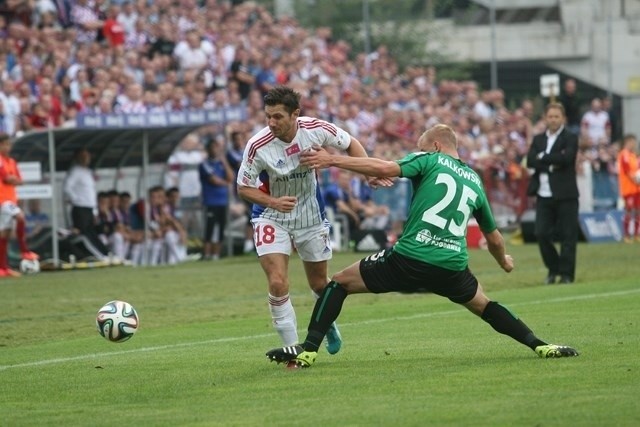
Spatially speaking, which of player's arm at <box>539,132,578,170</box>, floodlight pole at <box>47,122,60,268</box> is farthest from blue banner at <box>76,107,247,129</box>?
player's arm at <box>539,132,578,170</box>

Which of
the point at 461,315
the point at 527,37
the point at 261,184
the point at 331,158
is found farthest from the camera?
the point at 527,37

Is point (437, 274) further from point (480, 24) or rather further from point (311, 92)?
point (480, 24)

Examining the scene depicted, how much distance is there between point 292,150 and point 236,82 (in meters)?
20.1

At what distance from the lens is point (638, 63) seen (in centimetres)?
4081

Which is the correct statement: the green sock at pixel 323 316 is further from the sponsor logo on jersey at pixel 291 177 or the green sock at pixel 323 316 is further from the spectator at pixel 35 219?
the spectator at pixel 35 219

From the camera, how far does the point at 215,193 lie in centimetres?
2809

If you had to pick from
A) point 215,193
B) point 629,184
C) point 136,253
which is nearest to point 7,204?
point 136,253

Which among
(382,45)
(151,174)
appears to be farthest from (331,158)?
(382,45)

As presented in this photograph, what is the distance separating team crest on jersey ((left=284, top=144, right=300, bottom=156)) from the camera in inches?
446

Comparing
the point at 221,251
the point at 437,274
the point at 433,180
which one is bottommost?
the point at 221,251

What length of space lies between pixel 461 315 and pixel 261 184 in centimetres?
450

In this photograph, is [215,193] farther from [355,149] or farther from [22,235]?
[355,149]

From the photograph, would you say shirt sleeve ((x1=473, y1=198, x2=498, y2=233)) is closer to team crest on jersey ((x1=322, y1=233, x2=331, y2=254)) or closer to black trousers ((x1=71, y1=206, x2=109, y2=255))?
team crest on jersey ((x1=322, y1=233, x2=331, y2=254))

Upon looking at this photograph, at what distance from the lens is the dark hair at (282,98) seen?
1101 centimetres
